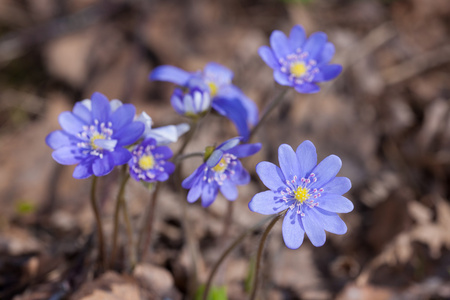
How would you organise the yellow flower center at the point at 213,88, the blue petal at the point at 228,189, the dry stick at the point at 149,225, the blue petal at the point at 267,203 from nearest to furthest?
the blue petal at the point at 267,203, the blue petal at the point at 228,189, the dry stick at the point at 149,225, the yellow flower center at the point at 213,88

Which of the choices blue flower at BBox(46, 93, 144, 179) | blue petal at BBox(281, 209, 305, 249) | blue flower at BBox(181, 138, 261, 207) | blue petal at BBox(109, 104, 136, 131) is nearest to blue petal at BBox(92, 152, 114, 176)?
blue flower at BBox(46, 93, 144, 179)

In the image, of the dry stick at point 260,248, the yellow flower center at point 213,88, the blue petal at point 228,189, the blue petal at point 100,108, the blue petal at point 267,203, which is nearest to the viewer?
the blue petal at point 267,203

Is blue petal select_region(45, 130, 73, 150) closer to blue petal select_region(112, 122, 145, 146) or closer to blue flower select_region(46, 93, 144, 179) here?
blue flower select_region(46, 93, 144, 179)

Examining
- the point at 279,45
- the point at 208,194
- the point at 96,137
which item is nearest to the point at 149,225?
the point at 208,194

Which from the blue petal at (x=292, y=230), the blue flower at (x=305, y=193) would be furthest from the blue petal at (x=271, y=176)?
the blue petal at (x=292, y=230)

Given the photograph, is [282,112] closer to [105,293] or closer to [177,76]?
[177,76]

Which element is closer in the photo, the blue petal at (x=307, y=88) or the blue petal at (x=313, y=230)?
the blue petal at (x=313, y=230)

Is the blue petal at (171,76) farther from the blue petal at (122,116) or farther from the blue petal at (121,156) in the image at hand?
the blue petal at (121,156)
